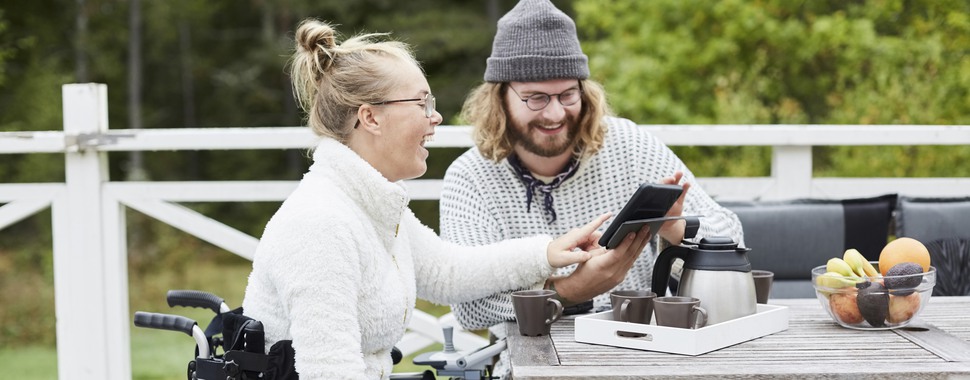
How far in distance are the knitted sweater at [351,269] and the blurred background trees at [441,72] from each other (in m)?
2.94

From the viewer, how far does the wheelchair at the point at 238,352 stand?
1.82 metres

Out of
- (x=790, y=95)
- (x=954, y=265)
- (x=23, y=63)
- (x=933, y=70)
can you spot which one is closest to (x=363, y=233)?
(x=954, y=265)

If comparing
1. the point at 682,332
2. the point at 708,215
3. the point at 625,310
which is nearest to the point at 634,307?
the point at 625,310

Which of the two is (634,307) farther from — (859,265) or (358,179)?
(358,179)

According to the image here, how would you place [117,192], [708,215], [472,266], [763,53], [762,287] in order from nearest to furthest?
[762,287] < [472,266] < [708,215] < [117,192] < [763,53]

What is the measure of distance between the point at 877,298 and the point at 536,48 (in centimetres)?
100

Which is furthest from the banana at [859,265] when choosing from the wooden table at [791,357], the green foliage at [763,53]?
the green foliage at [763,53]

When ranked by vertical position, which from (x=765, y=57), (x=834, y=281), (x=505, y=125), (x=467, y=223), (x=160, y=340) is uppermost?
(x=765, y=57)

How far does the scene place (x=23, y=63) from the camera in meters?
13.9

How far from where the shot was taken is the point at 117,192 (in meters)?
3.08

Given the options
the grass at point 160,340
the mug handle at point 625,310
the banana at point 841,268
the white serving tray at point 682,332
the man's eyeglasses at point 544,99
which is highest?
the man's eyeglasses at point 544,99

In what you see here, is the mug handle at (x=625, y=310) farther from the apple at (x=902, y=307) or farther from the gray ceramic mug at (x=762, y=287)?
the apple at (x=902, y=307)

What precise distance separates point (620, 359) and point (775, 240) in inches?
48.7

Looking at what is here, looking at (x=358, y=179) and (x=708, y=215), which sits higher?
(x=358, y=179)
